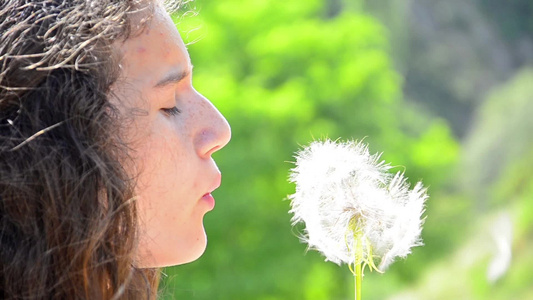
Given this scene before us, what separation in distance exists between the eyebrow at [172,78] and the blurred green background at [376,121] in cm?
769

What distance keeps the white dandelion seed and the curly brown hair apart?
326 mm

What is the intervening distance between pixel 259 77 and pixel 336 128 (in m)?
1.32

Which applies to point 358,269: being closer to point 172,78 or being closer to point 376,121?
point 172,78

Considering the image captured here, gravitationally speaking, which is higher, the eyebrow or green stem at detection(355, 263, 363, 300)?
green stem at detection(355, 263, 363, 300)

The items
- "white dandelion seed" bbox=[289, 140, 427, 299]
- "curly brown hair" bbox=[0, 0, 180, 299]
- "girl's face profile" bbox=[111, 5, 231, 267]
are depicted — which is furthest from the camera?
"white dandelion seed" bbox=[289, 140, 427, 299]

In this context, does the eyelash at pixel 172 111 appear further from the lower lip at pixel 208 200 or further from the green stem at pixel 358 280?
the green stem at pixel 358 280

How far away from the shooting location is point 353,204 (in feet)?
4.14

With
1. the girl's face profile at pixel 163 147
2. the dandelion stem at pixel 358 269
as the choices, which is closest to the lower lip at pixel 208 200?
the girl's face profile at pixel 163 147

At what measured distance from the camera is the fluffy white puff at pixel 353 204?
127 cm

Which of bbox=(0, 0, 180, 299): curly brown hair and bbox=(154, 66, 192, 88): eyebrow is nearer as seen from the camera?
bbox=(0, 0, 180, 299): curly brown hair

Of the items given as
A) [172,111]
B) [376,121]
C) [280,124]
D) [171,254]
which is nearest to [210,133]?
[172,111]

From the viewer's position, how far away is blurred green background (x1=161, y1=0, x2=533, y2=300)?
34.2 ft

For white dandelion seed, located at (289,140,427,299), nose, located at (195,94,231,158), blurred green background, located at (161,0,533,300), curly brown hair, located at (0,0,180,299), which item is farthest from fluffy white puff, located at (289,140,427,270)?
blurred green background, located at (161,0,533,300)

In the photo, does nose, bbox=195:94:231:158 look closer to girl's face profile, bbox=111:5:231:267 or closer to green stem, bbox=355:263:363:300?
girl's face profile, bbox=111:5:231:267
